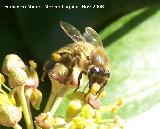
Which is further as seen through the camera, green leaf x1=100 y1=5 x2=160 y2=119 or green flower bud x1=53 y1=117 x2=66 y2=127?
green leaf x1=100 y1=5 x2=160 y2=119

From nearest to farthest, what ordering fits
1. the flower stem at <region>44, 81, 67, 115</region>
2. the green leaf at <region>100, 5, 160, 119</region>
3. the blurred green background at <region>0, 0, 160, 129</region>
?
the flower stem at <region>44, 81, 67, 115</region>
the green leaf at <region>100, 5, 160, 119</region>
the blurred green background at <region>0, 0, 160, 129</region>

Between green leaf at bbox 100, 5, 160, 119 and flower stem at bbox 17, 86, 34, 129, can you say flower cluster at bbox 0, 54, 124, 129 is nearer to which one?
flower stem at bbox 17, 86, 34, 129

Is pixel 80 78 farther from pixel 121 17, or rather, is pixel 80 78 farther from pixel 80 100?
pixel 121 17

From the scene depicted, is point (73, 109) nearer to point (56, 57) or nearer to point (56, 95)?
point (56, 95)

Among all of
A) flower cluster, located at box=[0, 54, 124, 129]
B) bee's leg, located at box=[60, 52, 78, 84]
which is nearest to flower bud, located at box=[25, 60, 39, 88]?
flower cluster, located at box=[0, 54, 124, 129]

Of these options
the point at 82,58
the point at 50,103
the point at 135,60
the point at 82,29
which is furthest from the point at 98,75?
the point at 82,29
